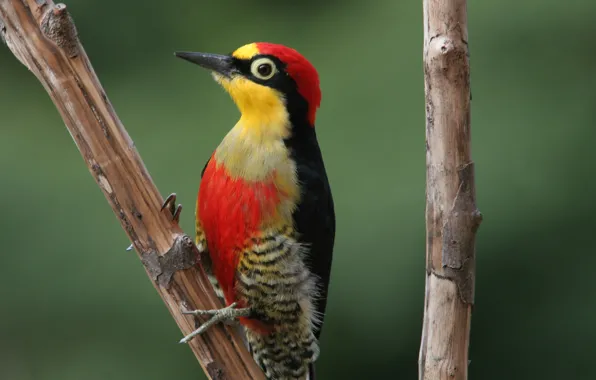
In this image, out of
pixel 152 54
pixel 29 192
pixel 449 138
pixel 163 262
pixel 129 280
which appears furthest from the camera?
pixel 152 54

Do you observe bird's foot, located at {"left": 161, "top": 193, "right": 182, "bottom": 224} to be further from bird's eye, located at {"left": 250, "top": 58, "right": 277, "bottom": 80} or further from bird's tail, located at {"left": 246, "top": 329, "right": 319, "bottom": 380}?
bird's tail, located at {"left": 246, "top": 329, "right": 319, "bottom": 380}

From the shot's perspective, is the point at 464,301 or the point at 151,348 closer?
the point at 464,301

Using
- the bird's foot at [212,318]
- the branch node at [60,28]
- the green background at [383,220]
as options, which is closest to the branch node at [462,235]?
the bird's foot at [212,318]

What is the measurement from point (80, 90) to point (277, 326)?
955 mm

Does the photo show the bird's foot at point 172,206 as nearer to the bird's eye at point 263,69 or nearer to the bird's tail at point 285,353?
the bird's eye at point 263,69

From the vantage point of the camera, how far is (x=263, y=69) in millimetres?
2293

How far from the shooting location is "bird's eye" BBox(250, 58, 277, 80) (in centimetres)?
228

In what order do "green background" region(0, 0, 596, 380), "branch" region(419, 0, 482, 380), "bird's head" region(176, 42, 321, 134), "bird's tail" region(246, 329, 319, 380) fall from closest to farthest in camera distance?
"branch" region(419, 0, 482, 380) → "bird's head" region(176, 42, 321, 134) → "bird's tail" region(246, 329, 319, 380) → "green background" region(0, 0, 596, 380)

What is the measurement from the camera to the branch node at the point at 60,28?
6.08 feet

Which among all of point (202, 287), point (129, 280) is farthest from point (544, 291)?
point (202, 287)

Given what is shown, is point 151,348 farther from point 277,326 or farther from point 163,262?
point 163,262

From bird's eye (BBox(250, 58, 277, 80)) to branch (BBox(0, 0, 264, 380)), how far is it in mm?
445

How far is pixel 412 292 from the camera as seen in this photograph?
10.8 ft

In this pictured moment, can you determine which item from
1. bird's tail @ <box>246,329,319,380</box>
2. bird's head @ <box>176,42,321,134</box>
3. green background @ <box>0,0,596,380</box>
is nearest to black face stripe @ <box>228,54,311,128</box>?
bird's head @ <box>176,42,321,134</box>
